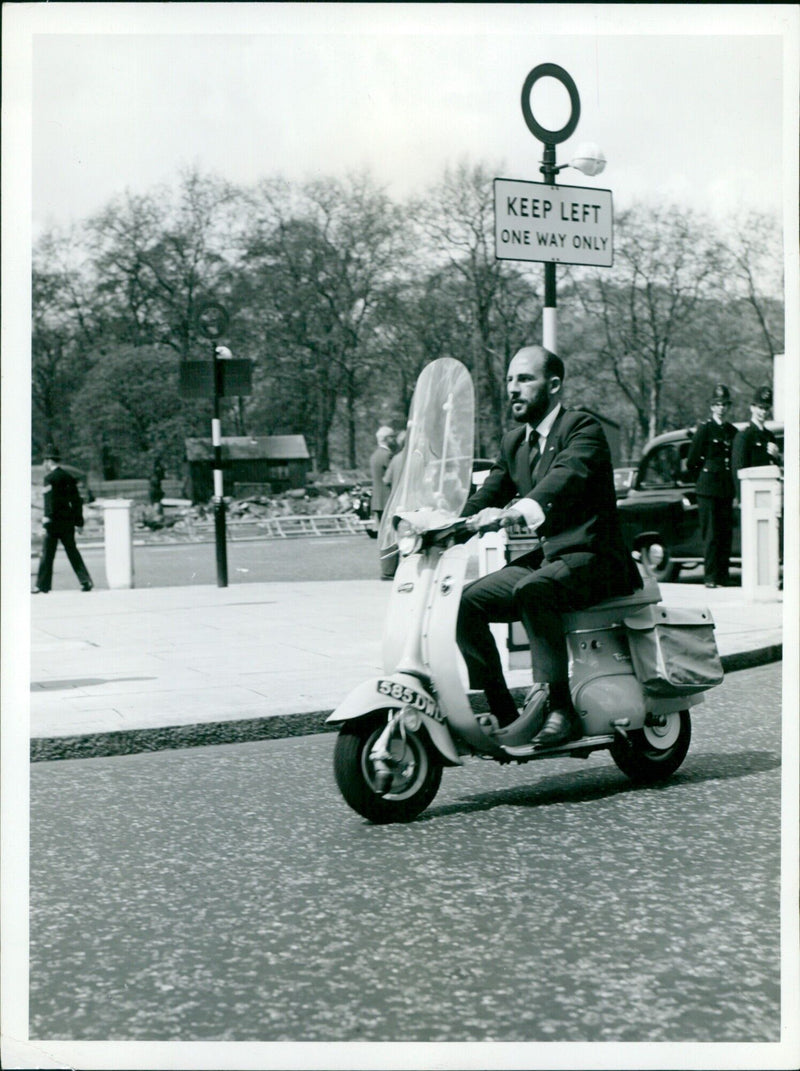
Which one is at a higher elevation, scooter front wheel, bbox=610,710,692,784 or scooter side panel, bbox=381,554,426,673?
scooter side panel, bbox=381,554,426,673

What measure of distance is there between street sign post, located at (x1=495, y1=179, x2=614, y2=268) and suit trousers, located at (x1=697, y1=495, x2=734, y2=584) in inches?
233

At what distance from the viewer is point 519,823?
482 cm

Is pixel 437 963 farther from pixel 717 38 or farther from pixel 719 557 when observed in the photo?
pixel 719 557

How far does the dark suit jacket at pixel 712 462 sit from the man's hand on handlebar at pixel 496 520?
9.32 metres

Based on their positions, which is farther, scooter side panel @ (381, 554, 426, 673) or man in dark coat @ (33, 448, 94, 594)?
man in dark coat @ (33, 448, 94, 594)

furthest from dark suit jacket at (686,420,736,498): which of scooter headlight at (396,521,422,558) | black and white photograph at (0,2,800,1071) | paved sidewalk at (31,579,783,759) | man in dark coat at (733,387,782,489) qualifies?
scooter headlight at (396,521,422,558)

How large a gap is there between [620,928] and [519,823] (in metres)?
1.18

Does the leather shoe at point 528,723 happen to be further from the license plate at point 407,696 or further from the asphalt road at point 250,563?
the asphalt road at point 250,563

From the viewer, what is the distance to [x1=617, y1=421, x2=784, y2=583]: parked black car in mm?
14781

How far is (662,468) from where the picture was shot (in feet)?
51.6

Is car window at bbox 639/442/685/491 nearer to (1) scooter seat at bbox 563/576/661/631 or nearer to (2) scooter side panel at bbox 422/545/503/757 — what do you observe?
(1) scooter seat at bbox 563/576/661/631

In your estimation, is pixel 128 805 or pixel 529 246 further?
pixel 529 246

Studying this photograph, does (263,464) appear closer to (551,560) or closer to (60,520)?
(60,520)

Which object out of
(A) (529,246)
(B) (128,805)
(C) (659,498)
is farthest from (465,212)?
(B) (128,805)
